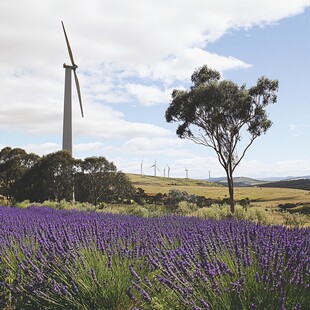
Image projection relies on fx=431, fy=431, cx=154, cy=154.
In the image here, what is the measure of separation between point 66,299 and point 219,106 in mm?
21405

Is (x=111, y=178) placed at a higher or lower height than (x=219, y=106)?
lower

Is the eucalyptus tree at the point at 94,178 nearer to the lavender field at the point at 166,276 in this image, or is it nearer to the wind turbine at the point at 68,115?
the wind turbine at the point at 68,115

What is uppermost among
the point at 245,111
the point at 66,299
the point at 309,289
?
the point at 245,111

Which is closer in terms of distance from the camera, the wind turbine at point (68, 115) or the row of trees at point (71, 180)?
the row of trees at point (71, 180)

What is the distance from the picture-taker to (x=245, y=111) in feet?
80.3

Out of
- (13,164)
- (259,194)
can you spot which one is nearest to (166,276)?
(13,164)

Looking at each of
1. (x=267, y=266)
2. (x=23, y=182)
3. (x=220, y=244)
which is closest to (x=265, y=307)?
(x=267, y=266)

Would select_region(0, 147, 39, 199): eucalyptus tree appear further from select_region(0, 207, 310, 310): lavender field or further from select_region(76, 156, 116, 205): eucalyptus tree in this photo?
select_region(0, 207, 310, 310): lavender field

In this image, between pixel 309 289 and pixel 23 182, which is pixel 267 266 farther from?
pixel 23 182

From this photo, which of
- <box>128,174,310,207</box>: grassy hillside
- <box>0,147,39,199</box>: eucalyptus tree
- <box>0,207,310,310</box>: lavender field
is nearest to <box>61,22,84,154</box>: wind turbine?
<box>0,147,39,199</box>: eucalyptus tree

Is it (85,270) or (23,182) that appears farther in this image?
(23,182)

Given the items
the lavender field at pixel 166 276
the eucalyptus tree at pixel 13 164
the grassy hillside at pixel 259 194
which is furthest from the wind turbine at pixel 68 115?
the lavender field at pixel 166 276

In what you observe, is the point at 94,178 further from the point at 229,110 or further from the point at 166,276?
the point at 166,276

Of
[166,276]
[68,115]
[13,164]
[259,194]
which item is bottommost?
[259,194]
